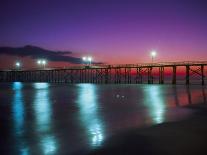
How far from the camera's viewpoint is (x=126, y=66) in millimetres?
64312

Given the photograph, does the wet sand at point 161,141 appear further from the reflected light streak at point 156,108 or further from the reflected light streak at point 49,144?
the reflected light streak at point 156,108

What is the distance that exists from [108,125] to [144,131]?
1.99m

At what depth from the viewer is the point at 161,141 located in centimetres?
891

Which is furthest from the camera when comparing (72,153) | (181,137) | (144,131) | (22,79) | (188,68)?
(22,79)

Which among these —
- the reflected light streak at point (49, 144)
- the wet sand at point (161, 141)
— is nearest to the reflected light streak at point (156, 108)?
the wet sand at point (161, 141)

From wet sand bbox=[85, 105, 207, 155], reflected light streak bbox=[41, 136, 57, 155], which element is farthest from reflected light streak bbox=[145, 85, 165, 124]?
reflected light streak bbox=[41, 136, 57, 155]

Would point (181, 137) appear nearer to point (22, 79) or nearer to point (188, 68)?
point (188, 68)

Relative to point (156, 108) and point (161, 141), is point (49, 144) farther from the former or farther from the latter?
point (156, 108)

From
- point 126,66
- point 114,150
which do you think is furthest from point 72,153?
point 126,66

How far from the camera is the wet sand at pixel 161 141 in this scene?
7.81 metres

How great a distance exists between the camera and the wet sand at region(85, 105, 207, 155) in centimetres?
781

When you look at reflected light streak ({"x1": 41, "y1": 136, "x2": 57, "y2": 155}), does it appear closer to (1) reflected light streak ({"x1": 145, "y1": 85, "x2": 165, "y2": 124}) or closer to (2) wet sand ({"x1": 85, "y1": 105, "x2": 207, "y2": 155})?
(2) wet sand ({"x1": 85, "y1": 105, "x2": 207, "y2": 155})

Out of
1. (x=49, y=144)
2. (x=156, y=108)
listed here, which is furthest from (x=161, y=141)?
(x=156, y=108)

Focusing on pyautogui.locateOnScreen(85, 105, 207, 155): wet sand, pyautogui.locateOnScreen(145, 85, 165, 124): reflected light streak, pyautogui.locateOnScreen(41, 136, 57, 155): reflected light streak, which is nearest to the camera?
pyautogui.locateOnScreen(85, 105, 207, 155): wet sand
